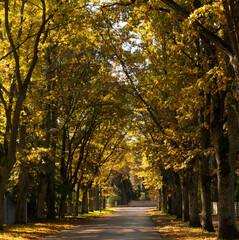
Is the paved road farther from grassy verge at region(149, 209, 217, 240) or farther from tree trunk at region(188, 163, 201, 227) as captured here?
tree trunk at region(188, 163, 201, 227)

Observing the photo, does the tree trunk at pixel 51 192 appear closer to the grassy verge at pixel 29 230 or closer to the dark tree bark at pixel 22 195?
the dark tree bark at pixel 22 195

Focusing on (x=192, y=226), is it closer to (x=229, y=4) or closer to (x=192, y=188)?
(x=192, y=188)

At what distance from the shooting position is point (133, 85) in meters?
19.3

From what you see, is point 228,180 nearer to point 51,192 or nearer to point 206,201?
point 206,201

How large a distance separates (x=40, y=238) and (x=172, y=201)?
23.6 m

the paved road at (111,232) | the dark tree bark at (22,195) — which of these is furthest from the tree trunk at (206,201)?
the dark tree bark at (22,195)

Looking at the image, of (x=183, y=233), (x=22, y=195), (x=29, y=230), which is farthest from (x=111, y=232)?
(x=22, y=195)

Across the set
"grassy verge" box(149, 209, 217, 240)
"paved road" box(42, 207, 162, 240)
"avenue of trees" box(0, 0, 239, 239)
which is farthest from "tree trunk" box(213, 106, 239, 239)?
"paved road" box(42, 207, 162, 240)

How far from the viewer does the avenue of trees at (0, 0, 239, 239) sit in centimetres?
1159

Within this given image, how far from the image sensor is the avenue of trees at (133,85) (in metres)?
11.6

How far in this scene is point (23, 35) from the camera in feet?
57.0

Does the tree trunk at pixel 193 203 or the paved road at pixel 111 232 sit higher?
the tree trunk at pixel 193 203

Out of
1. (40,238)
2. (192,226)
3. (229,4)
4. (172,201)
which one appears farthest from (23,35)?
(172,201)

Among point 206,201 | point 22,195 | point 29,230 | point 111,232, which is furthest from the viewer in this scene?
point 22,195
